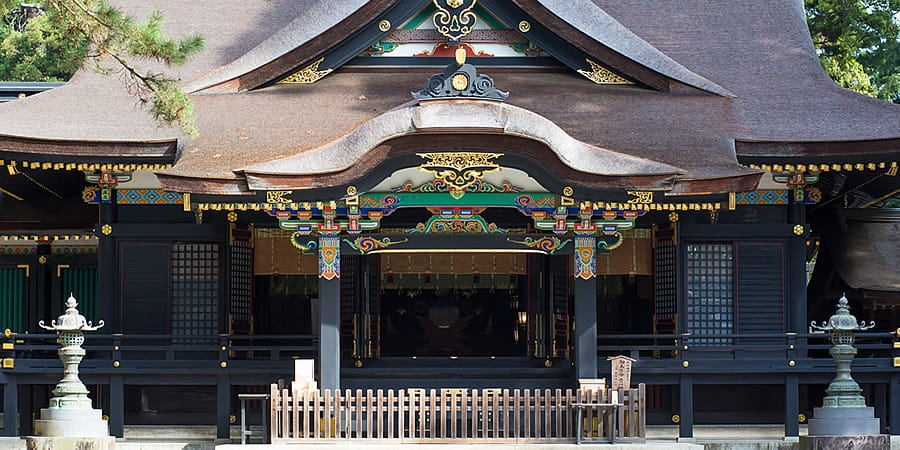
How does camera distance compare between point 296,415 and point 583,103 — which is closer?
point 296,415

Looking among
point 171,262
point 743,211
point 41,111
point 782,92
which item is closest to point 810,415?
point 743,211

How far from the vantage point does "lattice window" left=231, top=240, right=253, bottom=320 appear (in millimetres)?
21188

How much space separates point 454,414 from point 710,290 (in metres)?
5.18

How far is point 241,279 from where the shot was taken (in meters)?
21.4

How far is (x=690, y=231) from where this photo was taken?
68.4 feet

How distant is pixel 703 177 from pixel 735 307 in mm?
3131

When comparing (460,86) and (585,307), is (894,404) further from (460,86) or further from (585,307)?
(460,86)

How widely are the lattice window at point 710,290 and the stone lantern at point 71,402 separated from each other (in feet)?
26.8

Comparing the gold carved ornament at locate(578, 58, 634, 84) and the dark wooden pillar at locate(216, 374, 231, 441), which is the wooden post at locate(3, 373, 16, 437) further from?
the gold carved ornament at locate(578, 58, 634, 84)

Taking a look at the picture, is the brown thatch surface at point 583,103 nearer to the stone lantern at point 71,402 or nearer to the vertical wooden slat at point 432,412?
the stone lantern at point 71,402

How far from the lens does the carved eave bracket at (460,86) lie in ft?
58.7

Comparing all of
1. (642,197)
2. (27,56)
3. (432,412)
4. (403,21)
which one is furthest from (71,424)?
(27,56)

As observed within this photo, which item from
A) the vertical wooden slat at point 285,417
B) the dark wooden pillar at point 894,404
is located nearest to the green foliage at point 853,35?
the dark wooden pillar at point 894,404

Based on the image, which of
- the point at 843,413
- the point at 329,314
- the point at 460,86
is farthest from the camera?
the point at 329,314
